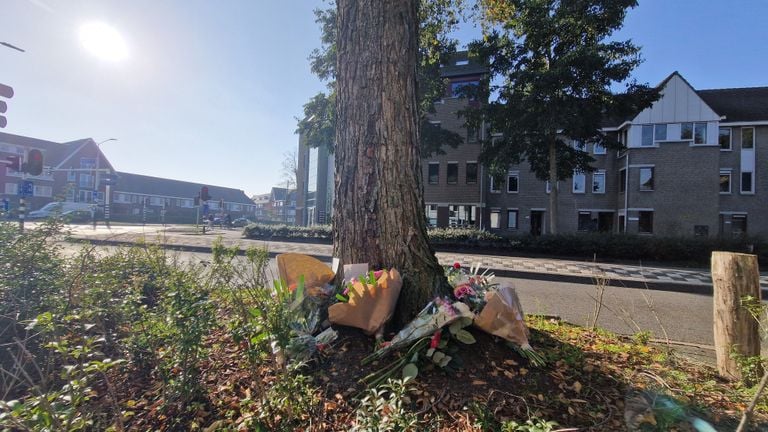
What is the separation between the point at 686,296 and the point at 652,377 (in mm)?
6712

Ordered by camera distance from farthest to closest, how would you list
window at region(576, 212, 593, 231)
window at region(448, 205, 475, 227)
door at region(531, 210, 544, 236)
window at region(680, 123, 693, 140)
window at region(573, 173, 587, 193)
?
window at region(448, 205, 475, 227) → door at region(531, 210, 544, 236) → window at region(573, 173, 587, 193) → window at region(576, 212, 593, 231) → window at region(680, 123, 693, 140)

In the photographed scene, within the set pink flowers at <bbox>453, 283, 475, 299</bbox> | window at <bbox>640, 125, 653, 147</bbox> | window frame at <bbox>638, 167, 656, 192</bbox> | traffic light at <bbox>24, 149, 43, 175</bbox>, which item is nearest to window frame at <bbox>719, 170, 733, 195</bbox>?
window frame at <bbox>638, 167, 656, 192</bbox>

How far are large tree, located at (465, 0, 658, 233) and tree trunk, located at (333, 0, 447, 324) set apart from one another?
1267 cm

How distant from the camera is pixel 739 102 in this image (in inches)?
888

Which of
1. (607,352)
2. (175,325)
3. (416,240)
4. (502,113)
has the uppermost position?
(502,113)

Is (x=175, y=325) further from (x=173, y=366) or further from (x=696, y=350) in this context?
(x=696, y=350)

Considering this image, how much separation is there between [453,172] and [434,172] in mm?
1461

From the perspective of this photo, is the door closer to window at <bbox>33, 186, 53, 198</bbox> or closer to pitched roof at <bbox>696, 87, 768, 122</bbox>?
pitched roof at <bbox>696, 87, 768, 122</bbox>

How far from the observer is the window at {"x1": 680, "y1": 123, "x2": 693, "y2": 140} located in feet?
69.5

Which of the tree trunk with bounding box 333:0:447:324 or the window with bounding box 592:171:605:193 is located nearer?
the tree trunk with bounding box 333:0:447:324

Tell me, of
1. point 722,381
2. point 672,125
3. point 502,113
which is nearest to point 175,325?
point 722,381

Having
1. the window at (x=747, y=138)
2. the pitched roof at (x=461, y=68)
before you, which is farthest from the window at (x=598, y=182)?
the pitched roof at (x=461, y=68)

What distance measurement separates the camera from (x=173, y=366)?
1890 millimetres

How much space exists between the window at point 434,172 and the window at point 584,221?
10.7 m
